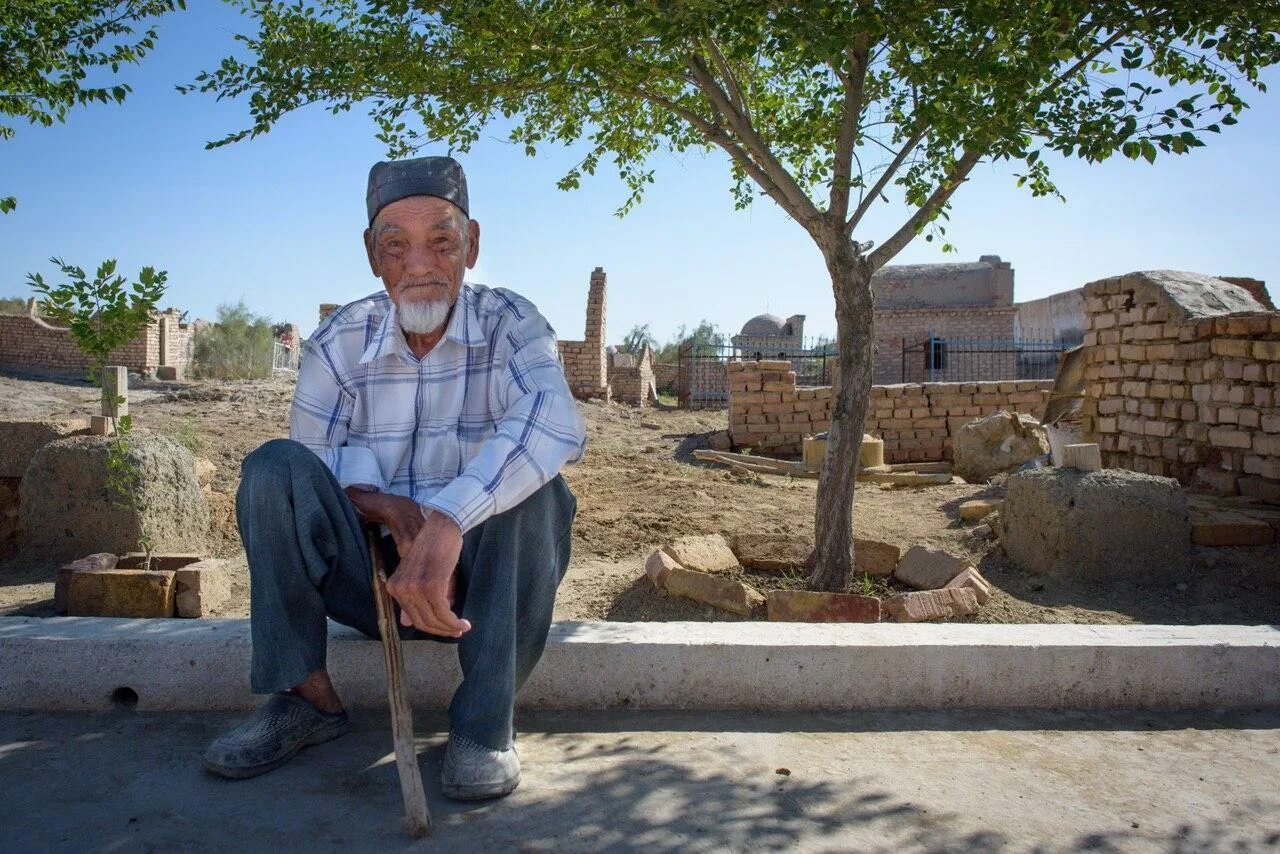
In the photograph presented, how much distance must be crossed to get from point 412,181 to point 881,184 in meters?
2.92

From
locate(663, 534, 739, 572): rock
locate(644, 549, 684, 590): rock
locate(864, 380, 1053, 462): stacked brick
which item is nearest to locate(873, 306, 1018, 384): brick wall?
locate(864, 380, 1053, 462): stacked brick

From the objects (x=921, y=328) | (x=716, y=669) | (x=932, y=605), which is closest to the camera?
(x=716, y=669)

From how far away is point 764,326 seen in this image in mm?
29047

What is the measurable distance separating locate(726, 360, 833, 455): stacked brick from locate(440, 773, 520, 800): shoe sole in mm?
10798

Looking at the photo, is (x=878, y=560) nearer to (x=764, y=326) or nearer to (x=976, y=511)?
(x=976, y=511)

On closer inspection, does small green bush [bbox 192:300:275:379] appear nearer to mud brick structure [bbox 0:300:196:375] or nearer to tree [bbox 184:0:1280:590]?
mud brick structure [bbox 0:300:196:375]

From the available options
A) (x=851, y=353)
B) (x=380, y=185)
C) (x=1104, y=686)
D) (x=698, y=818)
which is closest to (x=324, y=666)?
(x=698, y=818)

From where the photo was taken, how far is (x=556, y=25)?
175 inches

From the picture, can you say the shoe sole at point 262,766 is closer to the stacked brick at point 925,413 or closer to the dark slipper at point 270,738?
the dark slipper at point 270,738

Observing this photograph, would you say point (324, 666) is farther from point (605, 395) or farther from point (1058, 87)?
point (605, 395)

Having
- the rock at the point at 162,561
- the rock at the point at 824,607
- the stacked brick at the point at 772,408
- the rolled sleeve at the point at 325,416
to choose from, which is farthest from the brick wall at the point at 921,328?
the rolled sleeve at the point at 325,416

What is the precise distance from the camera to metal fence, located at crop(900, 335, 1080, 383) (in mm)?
21219

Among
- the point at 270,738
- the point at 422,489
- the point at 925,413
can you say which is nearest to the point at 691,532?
the point at 422,489

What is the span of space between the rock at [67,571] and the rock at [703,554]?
8.53 ft
